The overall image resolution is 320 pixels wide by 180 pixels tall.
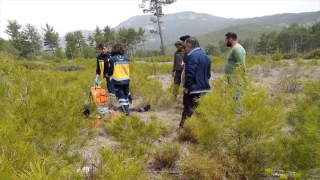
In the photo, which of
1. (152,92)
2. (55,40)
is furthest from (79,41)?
(152,92)

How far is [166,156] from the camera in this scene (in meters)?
2.75

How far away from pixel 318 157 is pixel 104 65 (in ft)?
14.6

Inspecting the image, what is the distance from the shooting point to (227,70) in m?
3.68

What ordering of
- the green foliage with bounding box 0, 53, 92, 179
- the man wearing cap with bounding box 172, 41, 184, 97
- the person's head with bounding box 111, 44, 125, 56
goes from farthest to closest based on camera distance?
the man wearing cap with bounding box 172, 41, 184, 97 < the person's head with bounding box 111, 44, 125, 56 < the green foliage with bounding box 0, 53, 92, 179

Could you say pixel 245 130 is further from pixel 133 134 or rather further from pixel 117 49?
pixel 117 49

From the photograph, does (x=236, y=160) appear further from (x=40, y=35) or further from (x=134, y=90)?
(x=40, y=35)

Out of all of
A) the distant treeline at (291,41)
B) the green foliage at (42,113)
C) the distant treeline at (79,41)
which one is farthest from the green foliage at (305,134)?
the distant treeline at (291,41)

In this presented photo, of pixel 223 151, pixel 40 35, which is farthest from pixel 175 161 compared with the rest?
pixel 40 35

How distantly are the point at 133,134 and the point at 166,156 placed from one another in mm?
528

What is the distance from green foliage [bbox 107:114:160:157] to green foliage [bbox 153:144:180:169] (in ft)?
0.58

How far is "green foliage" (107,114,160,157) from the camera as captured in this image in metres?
2.39

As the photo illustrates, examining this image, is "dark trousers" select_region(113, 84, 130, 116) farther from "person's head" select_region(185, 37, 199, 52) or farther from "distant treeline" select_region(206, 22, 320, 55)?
"distant treeline" select_region(206, 22, 320, 55)

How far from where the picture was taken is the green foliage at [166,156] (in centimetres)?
274

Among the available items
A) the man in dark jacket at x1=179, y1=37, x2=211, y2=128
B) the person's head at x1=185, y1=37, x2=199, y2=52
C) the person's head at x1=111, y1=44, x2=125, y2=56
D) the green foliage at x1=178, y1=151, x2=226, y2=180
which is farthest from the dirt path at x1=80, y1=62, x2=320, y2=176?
the person's head at x1=111, y1=44, x2=125, y2=56
